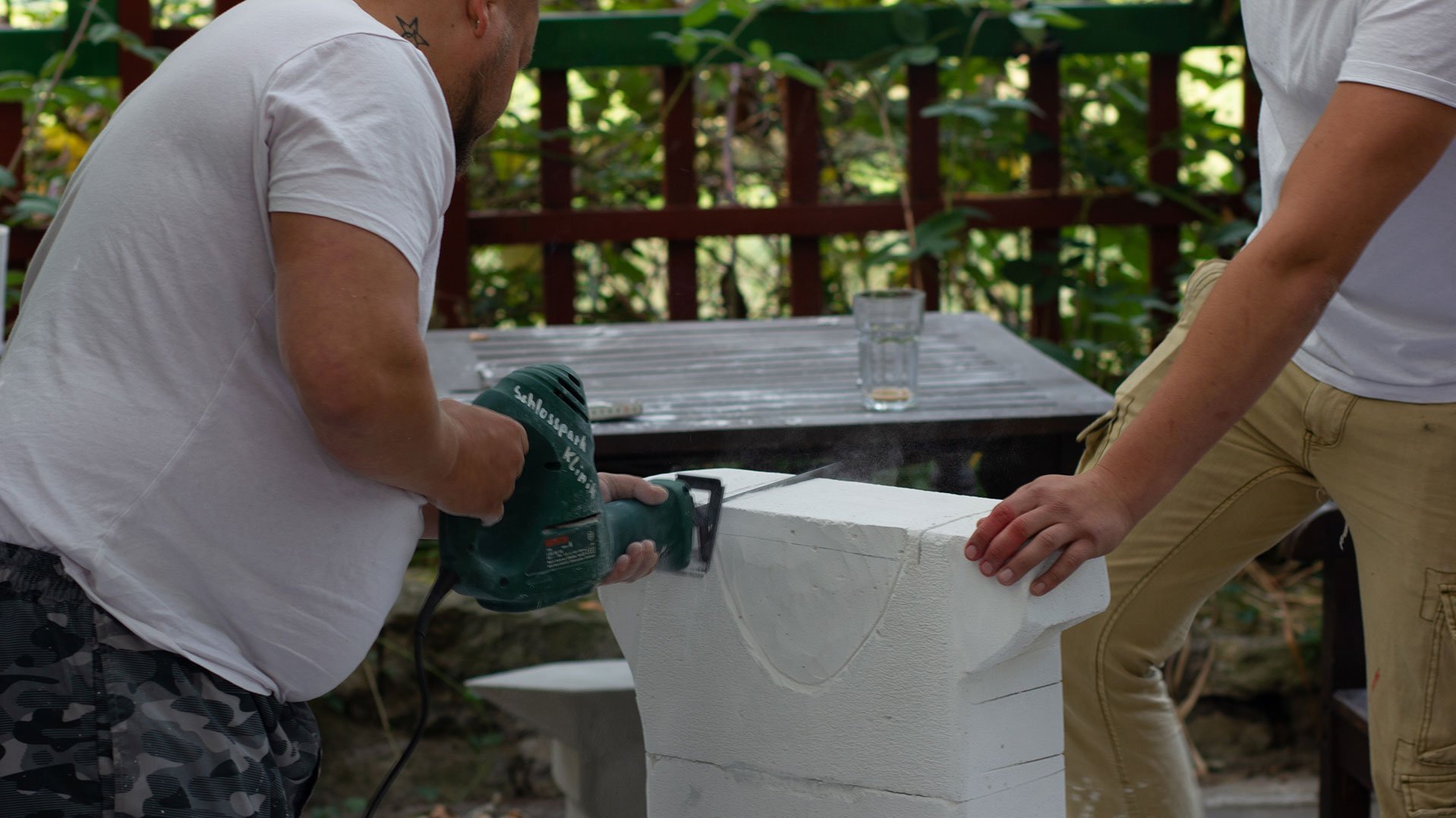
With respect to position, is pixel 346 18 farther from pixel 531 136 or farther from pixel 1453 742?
pixel 531 136

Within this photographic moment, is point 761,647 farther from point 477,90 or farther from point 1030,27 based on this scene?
point 1030,27

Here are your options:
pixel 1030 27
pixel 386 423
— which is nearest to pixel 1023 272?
pixel 1030 27

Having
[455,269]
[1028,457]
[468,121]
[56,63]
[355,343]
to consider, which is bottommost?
[455,269]

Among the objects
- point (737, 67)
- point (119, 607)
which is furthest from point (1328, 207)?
point (737, 67)

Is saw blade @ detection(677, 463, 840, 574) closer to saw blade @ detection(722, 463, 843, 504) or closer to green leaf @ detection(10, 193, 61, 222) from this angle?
saw blade @ detection(722, 463, 843, 504)

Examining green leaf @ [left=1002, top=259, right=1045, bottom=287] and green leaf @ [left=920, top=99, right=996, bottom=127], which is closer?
green leaf @ [left=920, top=99, right=996, bottom=127]

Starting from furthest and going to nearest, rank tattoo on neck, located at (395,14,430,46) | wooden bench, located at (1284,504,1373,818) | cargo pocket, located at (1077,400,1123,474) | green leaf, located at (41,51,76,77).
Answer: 1. green leaf, located at (41,51,76,77)
2. wooden bench, located at (1284,504,1373,818)
3. cargo pocket, located at (1077,400,1123,474)
4. tattoo on neck, located at (395,14,430,46)

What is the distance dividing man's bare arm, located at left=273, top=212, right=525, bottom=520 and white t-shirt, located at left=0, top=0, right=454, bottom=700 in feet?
0.11

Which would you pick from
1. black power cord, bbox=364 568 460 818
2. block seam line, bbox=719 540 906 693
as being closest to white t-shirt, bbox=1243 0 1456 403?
block seam line, bbox=719 540 906 693

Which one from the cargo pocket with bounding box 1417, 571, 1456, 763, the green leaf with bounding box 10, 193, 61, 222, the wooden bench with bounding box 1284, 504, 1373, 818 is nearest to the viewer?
the cargo pocket with bounding box 1417, 571, 1456, 763

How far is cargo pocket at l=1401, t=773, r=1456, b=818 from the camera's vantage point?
68.9 inches

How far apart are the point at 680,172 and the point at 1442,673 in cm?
254

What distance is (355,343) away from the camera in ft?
3.79

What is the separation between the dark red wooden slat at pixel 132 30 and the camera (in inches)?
145
